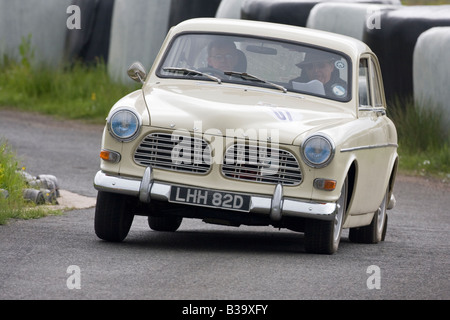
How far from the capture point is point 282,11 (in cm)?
1783

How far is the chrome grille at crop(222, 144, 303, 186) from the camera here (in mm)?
7523

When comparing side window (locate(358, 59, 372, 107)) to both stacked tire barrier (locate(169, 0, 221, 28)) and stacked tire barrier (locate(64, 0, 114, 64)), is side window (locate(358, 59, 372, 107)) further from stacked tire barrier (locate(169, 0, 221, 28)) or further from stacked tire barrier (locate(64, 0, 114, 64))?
stacked tire barrier (locate(64, 0, 114, 64))

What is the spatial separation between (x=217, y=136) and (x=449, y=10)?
10.5 metres

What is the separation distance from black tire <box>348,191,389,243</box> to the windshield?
1.44m

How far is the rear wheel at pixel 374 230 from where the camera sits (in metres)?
9.62

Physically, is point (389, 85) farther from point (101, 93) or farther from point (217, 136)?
point (217, 136)

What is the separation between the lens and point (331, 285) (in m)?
6.66

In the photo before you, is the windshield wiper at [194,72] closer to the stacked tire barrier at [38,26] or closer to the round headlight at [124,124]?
the round headlight at [124,124]

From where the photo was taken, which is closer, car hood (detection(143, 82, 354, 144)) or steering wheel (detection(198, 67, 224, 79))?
car hood (detection(143, 82, 354, 144))

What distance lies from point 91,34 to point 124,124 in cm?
1360
